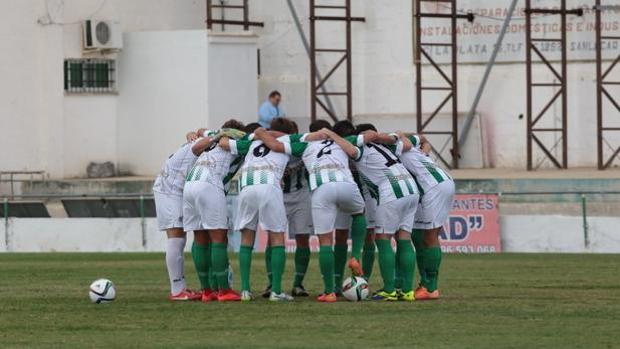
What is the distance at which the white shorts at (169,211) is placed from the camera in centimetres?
1847

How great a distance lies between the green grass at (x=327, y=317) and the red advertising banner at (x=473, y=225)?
742 cm

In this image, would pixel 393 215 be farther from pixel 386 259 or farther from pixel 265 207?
pixel 265 207

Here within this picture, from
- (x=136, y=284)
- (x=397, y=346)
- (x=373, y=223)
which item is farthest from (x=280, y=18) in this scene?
(x=397, y=346)

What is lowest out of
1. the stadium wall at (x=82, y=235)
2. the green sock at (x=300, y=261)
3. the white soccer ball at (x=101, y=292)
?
the stadium wall at (x=82, y=235)

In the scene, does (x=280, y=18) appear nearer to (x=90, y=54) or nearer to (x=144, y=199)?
(x=90, y=54)

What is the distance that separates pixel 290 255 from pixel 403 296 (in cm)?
1183

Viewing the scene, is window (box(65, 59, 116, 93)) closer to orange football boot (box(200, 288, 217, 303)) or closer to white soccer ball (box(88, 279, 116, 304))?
orange football boot (box(200, 288, 217, 303))

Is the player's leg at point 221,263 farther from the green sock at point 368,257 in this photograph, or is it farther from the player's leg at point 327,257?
the green sock at point 368,257

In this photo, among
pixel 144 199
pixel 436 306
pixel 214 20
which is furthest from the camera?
pixel 214 20

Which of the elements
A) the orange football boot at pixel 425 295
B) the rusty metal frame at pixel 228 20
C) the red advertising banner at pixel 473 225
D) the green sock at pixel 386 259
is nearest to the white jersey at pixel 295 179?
the green sock at pixel 386 259

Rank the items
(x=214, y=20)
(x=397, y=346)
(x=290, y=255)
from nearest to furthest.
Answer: (x=397, y=346) < (x=290, y=255) < (x=214, y=20)

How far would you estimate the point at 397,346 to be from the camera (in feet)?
44.5

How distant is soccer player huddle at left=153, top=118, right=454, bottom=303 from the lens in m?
17.7

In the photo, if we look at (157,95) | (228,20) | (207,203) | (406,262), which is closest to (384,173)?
(406,262)
